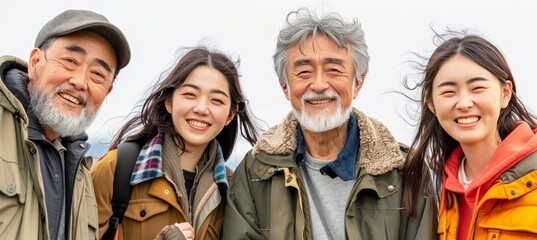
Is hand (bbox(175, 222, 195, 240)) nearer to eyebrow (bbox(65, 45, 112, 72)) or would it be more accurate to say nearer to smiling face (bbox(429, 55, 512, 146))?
eyebrow (bbox(65, 45, 112, 72))

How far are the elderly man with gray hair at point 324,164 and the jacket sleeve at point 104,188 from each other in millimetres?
986

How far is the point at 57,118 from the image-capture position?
392 cm

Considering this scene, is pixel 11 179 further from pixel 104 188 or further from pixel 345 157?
pixel 345 157

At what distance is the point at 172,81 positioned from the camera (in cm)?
482

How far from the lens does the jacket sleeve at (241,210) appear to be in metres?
4.23

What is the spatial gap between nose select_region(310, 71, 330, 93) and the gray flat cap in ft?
5.33

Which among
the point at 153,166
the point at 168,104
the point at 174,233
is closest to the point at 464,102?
the point at 174,233

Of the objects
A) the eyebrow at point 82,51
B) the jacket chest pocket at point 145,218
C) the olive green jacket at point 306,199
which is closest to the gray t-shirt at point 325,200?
the olive green jacket at point 306,199

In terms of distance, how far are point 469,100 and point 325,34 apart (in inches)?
53.8

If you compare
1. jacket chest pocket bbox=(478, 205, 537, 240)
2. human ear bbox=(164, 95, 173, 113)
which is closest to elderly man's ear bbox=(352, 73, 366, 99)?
jacket chest pocket bbox=(478, 205, 537, 240)

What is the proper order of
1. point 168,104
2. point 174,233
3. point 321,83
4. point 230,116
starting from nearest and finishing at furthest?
point 174,233, point 321,83, point 168,104, point 230,116

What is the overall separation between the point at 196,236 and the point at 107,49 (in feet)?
5.65

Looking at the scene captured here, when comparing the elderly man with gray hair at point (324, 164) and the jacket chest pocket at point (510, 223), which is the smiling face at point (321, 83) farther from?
the jacket chest pocket at point (510, 223)

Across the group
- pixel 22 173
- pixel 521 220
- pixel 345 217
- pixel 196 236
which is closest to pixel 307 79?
pixel 345 217
